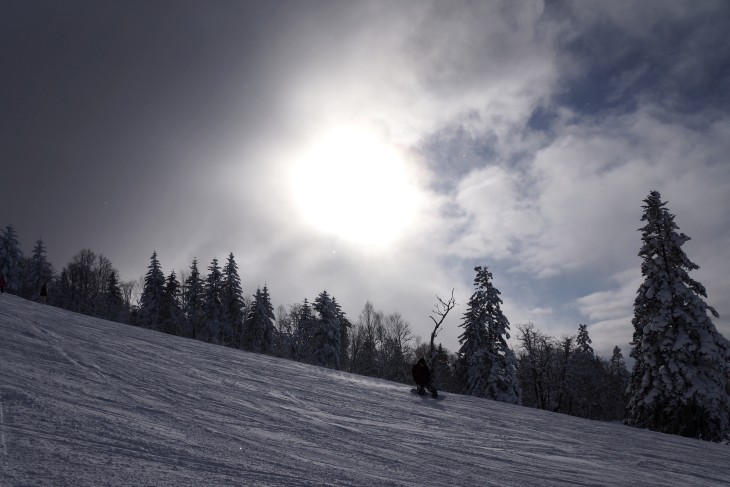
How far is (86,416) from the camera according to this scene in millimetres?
7078

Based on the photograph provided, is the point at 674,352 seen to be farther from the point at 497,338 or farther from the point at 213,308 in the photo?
the point at 213,308

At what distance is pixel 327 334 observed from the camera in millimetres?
52188

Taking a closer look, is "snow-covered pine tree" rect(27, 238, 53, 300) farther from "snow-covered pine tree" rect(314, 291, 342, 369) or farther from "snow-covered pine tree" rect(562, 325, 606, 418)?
"snow-covered pine tree" rect(562, 325, 606, 418)

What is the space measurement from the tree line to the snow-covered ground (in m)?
8.40

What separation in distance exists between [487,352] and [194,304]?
44314 mm

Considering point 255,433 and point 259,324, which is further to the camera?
point 259,324

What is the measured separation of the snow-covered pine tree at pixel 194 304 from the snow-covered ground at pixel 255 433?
44896 millimetres

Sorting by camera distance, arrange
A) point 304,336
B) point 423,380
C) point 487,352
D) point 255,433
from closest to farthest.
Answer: point 255,433 < point 423,380 < point 487,352 < point 304,336

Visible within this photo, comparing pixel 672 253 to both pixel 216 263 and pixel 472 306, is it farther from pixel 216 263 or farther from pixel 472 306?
pixel 216 263

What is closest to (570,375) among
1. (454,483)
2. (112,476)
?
(454,483)

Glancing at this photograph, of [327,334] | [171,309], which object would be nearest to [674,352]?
[327,334]

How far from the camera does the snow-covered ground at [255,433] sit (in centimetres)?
571

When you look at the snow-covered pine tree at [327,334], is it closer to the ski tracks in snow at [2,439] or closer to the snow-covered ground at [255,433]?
the snow-covered ground at [255,433]

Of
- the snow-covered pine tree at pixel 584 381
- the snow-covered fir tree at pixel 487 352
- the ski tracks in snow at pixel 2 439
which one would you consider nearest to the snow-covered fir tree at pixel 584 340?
the snow-covered pine tree at pixel 584 381
